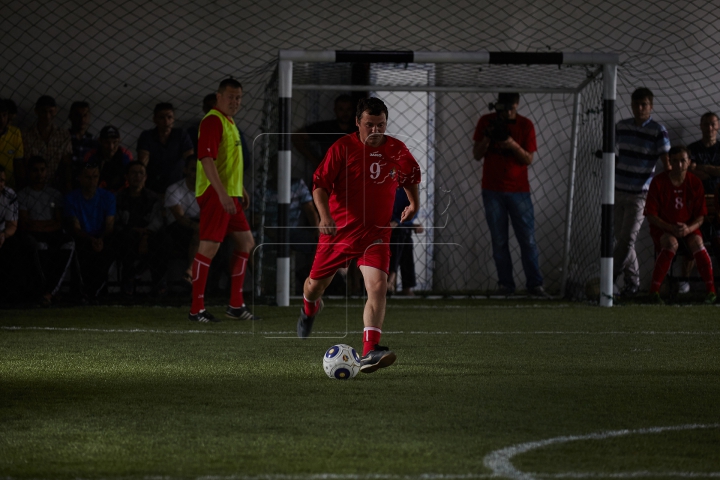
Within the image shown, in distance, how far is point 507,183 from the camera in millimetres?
9953

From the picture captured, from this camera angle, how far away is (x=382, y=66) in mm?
10500

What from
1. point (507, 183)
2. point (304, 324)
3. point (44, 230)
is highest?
point (507, 183)

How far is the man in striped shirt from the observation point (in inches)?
386

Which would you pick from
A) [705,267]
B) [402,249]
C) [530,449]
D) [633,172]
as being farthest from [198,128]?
[530,449]

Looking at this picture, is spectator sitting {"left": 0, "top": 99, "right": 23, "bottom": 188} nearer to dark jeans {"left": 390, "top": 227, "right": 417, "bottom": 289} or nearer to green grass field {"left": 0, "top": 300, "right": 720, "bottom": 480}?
green grass field {"left": 0, "top": 300, "right": 720, "bottom": 480}

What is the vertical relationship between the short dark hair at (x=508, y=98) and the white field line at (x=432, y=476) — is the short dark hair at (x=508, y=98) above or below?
above

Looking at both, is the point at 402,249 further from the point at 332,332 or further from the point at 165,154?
the point at 332,332

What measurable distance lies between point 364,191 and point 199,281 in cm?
267

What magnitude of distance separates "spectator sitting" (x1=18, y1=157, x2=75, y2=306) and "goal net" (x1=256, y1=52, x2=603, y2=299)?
6.39 feet

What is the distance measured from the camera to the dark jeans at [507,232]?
9891mm

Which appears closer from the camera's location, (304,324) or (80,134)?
(304,324)

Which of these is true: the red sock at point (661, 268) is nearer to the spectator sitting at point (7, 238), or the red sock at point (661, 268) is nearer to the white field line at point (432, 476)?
the spectator sitting at point (7, 238)

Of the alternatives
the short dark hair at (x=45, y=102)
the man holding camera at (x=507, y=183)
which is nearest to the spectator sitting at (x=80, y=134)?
the short dark hair at (x=45, y=102)

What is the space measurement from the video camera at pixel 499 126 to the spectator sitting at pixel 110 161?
3590 millimetres
